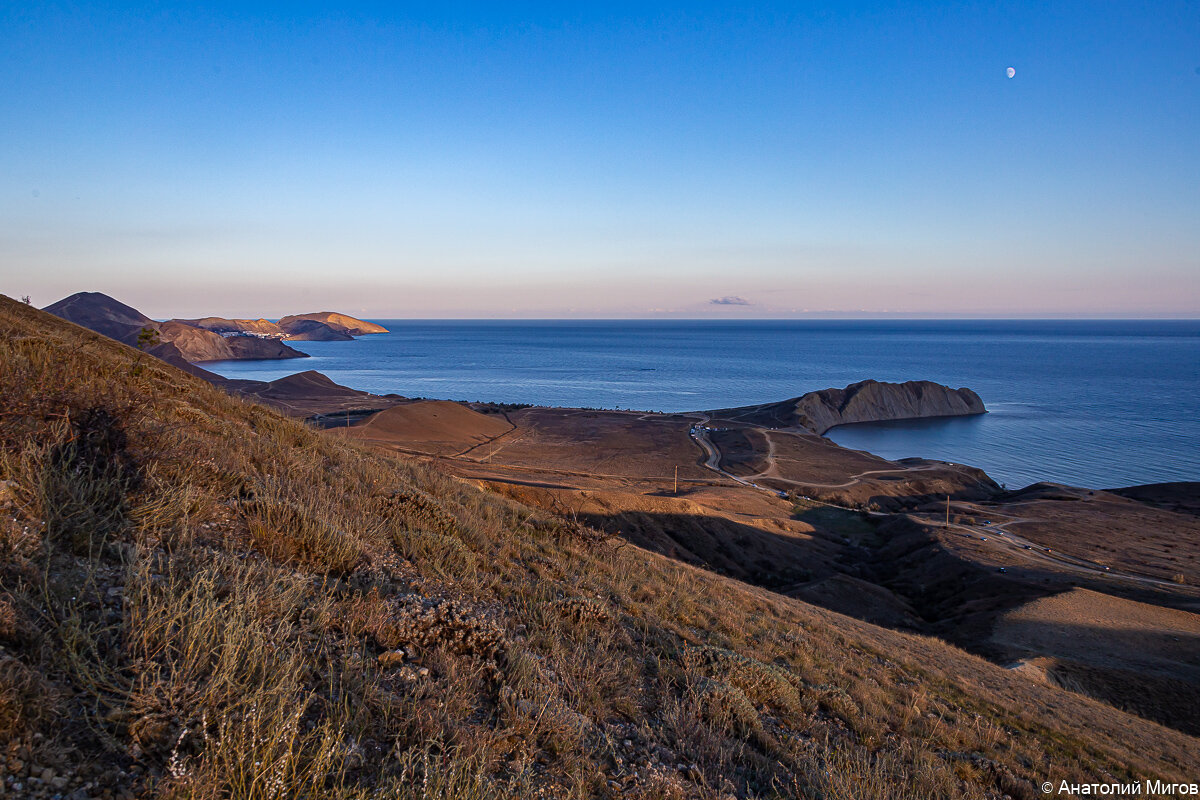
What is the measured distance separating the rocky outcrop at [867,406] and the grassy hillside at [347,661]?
65567 millimetres

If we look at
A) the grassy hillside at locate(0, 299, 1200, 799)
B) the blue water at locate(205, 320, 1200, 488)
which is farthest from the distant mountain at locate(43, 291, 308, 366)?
the grassy hillside at locate(0, 299, 1200, 799)

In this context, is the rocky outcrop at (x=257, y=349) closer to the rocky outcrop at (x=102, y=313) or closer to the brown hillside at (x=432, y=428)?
the rocky outcrop at (x=102, y=313)

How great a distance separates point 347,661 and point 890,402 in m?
88.6

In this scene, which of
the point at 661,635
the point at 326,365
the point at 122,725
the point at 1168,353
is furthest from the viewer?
the point at 1168,353

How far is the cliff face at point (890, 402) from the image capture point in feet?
254

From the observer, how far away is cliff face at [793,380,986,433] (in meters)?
77.6

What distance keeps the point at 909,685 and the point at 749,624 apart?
234cm

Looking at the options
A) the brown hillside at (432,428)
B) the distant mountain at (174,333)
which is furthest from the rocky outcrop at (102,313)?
the brown hillside at (432,428)

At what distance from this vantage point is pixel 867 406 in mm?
79812

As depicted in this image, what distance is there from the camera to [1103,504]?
3822 cm

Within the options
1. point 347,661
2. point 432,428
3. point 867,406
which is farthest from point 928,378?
point 347,661

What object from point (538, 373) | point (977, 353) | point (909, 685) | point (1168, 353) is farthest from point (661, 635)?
point (1168, 353)

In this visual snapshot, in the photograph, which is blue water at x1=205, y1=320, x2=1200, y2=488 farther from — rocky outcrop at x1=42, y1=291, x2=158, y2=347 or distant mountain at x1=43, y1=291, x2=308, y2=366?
rocky outcrop at x1=42, y1=291, x2=158, y2=347

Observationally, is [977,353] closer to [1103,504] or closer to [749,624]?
[1103,504]
